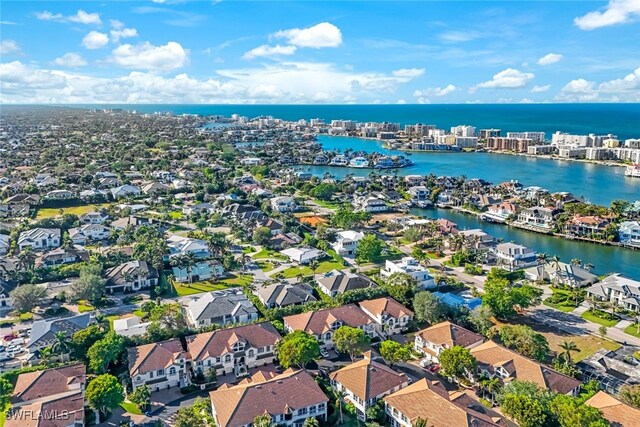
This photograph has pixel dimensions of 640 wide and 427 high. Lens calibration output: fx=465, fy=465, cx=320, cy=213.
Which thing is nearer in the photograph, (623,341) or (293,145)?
(623,341)

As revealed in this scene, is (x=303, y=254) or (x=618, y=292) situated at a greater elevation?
(x=303, y=254)

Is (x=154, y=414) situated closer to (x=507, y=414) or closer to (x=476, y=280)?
(x=507, y=414)

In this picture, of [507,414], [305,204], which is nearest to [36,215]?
[305,204]

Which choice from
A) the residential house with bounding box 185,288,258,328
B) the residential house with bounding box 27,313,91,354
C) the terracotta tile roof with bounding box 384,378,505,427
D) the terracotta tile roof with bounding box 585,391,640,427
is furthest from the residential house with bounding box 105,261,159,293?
the terracotta tile roof with bounding box 585,391,640,427

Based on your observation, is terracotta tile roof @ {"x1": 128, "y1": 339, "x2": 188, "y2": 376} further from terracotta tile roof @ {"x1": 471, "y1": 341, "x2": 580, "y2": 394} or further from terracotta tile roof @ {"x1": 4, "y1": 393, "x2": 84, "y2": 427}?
terracotta tile roof @ {"x1": 471, "y1": 341, "x2": 580, "y2": 394}

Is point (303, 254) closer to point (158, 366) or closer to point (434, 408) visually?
point (158, 366)

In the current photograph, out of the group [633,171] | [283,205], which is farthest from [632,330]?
[633,171]
